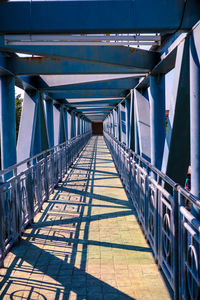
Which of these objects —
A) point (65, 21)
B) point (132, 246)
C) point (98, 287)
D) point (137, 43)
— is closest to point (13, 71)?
point (65, 21)

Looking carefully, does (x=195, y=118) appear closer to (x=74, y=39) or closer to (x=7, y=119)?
(x=74, y=39)

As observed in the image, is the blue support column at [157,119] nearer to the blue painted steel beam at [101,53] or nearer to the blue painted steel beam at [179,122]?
the blue painted steel beam at [101,53]

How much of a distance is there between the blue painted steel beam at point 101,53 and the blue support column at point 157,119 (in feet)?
1.73

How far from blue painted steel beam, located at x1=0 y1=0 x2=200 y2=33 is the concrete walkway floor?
267 cm

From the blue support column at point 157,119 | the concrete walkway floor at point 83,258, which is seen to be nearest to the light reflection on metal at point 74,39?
the blue support column at point 157,119

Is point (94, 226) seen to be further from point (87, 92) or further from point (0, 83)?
point (87, 92)

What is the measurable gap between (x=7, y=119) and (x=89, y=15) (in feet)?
9.76

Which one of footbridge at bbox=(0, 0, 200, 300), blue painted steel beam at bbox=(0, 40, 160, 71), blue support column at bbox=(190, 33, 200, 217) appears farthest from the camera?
blue painted steel beam at bbox=(0, 40, 160, 71)

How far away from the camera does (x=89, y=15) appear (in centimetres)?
333

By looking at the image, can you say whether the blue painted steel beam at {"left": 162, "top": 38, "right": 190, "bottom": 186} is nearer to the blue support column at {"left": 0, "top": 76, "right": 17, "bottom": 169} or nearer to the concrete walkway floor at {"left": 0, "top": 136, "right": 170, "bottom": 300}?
the concrete walkway floor at {"left": 0, "top": 136, "right": 170, "bottom": 300}

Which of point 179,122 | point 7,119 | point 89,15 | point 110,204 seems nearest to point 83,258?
point 179,122

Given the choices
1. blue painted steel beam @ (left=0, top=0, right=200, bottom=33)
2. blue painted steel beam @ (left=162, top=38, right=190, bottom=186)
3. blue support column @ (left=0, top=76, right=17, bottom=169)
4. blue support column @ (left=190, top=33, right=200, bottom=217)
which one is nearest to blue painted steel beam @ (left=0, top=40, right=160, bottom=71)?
blue painted steel beam @ (left=0, top=0, right=200, bottom=33)

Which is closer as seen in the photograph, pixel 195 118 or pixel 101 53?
pixel 195 118

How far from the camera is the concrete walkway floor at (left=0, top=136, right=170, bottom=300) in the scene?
2.79m
